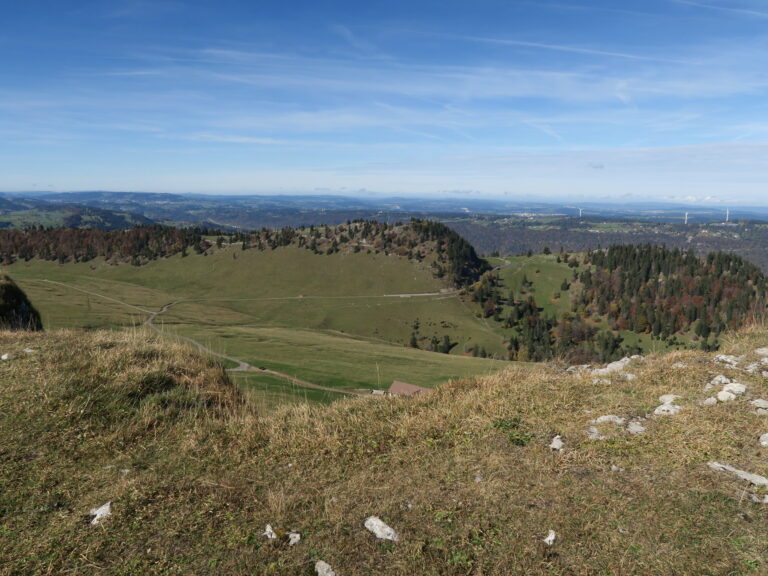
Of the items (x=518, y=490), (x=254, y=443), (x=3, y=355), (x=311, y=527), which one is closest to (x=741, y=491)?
(x=518, y=490)

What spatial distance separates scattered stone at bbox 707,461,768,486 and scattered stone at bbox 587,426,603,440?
6.64 ft

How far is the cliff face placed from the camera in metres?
21.5

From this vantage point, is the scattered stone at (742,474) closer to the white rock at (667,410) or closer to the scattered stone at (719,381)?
the white rock at (667,410)

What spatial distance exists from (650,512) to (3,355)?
710 inches

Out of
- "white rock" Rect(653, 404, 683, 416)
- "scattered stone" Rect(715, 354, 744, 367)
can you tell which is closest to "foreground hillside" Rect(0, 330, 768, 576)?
"white rock" Rect(653, 404, 683, 416)

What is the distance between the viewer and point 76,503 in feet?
24.3

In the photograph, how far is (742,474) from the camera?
788 centimetres

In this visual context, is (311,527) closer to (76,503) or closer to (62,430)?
(76,503)

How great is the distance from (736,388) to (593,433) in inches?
200

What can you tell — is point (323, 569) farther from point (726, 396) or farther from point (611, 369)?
point (611, 369)

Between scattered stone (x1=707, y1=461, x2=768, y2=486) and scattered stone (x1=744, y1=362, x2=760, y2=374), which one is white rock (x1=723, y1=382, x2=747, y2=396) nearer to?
scattered stone (x1=744, y1=362, x2=760, y2=374)

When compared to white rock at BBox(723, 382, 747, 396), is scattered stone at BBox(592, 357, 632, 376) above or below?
below

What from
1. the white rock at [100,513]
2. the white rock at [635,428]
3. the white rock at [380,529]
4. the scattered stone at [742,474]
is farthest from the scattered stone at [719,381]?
the white rock at [100,513]

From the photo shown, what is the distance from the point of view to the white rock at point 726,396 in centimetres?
1098
